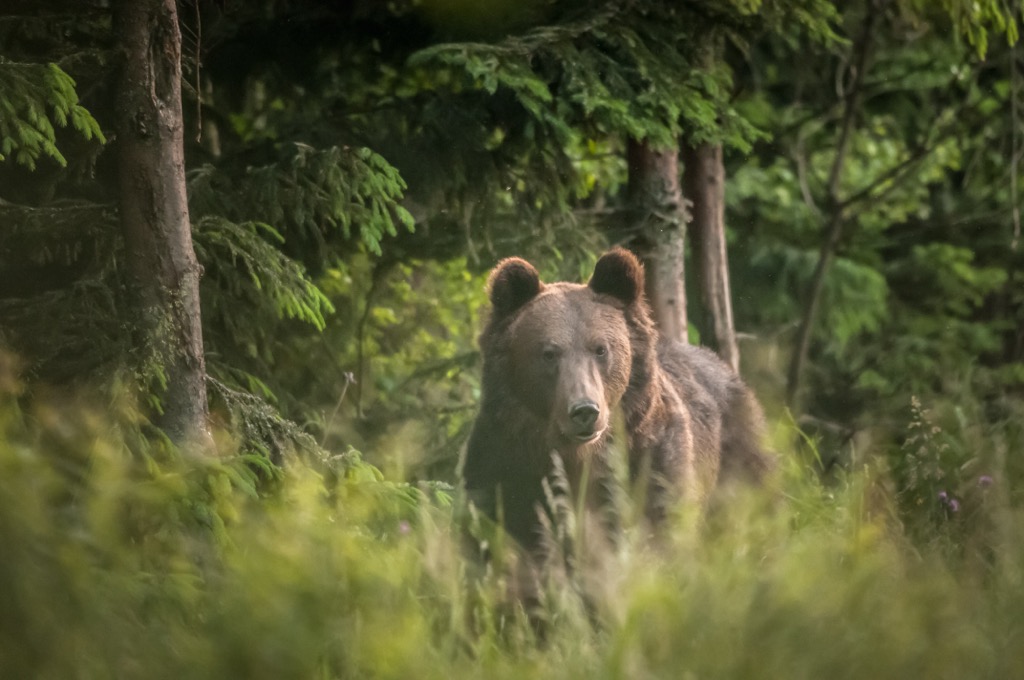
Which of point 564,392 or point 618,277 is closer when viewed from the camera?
point 564,392

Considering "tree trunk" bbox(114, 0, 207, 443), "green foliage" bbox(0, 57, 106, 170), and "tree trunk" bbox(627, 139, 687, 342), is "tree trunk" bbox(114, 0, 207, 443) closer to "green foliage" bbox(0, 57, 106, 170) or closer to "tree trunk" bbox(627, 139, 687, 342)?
"green foliage" bbox(0, 57, 106, 170)

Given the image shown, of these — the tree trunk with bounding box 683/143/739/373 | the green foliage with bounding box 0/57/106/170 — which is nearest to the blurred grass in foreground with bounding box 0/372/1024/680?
the green foliage with bounding box 0/57/106/170

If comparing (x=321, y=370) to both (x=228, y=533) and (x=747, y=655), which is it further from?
(x=747, y=655)

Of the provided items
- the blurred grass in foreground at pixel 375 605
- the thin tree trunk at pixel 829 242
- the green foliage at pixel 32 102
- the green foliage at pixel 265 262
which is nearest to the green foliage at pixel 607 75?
the green foliage at pixel 265 262

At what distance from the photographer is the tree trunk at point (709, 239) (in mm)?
8508

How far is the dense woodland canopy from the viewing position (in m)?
4.72

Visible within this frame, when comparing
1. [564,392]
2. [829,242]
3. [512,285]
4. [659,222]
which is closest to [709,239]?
[659,222]

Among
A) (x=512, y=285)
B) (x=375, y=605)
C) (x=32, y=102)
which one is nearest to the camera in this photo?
(x=375, y=605)

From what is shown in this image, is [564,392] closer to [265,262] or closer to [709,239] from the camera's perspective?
[265,262]

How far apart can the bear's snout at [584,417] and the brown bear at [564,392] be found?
2.3 inches

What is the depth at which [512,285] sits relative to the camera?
19.8 ft

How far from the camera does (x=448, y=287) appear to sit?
932 centimetres

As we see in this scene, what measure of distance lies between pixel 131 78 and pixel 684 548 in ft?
9.95

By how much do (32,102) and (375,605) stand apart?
2447 millimetres
